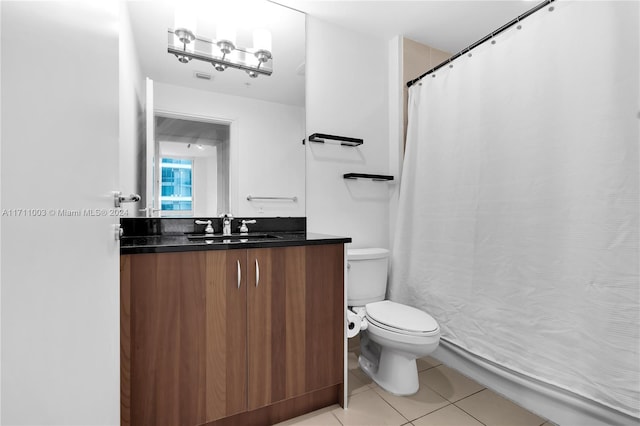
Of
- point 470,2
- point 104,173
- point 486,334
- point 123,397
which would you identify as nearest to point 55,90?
point 104,173

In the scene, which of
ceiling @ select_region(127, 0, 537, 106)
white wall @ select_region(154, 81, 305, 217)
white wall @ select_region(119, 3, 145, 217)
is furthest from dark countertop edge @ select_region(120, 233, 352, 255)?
ceiling @ select_region(127, 0, 537, 106)

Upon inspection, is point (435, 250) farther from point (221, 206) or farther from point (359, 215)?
point (221, 206)

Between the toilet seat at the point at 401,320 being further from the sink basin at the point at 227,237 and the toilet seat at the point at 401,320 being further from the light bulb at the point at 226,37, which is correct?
the light bulb at the point at 226,37

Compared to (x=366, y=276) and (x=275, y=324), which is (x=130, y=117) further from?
(x=366, y=276)

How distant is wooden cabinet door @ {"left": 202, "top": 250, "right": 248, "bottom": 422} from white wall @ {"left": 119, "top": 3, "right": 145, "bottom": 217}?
0.62 metres

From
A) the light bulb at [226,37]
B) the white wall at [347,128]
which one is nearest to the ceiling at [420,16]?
the white wall at [347,128]

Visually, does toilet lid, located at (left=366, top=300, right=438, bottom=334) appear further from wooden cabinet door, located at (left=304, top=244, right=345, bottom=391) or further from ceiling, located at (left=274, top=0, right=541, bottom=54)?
ceiling, located at (left=274, top=0, right=541, bottom=54)

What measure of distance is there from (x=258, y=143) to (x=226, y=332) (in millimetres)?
1216

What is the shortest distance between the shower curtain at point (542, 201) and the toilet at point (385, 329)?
342mm

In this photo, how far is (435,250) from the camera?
6.71ft

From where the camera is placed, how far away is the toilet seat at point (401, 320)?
1.56 metres

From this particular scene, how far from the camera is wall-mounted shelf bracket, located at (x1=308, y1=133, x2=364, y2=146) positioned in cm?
207

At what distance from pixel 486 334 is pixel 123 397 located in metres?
1.86

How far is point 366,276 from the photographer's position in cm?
205
